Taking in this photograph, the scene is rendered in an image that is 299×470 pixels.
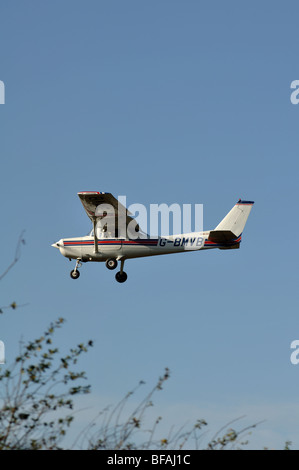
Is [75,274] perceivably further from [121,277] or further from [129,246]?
[129,246]

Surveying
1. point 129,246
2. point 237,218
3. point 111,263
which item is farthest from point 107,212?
point 237,218

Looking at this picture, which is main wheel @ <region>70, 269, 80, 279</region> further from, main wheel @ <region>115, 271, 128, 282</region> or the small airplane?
main wheel @ <region>115, 271, 128, 282</region>

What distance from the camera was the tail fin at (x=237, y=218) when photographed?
29875mm

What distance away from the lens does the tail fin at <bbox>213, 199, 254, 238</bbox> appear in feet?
98.0

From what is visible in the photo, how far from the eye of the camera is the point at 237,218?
3016 centimetres

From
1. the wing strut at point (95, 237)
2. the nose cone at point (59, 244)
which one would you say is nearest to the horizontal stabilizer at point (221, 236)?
the wing strut at point (95, 237)

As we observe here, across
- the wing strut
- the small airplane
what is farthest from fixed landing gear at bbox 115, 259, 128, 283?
the wing strut

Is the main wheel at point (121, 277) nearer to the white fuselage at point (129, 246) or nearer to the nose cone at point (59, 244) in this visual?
the white fuselage at point (129, 246)

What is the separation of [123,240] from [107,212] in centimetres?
136

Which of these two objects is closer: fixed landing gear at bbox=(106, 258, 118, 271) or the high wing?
the high wing
